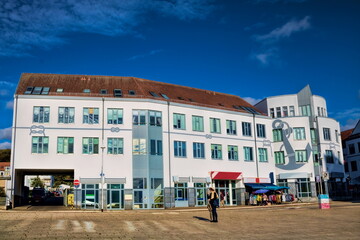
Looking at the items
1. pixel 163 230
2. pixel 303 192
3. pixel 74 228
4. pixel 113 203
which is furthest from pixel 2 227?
pixel 303 192

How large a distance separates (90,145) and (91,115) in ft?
10.3

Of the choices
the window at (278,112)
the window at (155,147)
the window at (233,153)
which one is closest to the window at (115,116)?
the window at (155,147)

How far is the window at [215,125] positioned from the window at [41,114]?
18.4m

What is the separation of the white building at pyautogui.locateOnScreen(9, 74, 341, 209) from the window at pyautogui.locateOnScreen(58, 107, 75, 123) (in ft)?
0.32

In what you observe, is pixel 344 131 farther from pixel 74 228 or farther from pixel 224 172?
pixel 74 228

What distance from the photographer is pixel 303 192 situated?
5169 cm

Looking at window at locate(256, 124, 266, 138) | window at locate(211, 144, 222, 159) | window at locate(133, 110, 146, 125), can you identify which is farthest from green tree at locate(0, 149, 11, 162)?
window at locate(256, 124, 266, 138)

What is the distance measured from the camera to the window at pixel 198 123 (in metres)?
46.4

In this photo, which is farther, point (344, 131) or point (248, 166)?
point (344, 131)

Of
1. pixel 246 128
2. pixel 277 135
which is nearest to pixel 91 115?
pixel 246 128

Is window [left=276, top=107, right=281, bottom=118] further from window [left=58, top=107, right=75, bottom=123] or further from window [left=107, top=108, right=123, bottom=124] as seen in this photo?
window [left=58, top=107, right=75, bottom=123]

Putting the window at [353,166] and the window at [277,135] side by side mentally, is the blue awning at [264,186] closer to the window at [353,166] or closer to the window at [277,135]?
the window at [277,135]

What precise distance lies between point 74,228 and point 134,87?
28835mm

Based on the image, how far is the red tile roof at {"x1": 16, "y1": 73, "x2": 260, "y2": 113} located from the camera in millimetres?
43250
